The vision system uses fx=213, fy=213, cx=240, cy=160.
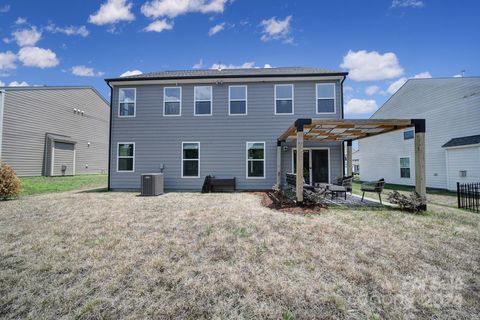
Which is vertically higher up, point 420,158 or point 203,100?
point 203,100

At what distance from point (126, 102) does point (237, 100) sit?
5866 mm

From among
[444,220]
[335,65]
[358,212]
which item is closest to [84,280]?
[358,212]

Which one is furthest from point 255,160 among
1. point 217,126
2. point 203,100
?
point 203,100

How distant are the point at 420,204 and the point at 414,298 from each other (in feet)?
16.9

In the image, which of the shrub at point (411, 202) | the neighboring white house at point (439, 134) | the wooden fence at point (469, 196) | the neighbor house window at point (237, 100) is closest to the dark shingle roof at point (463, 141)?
the neighboring white house at point (439, 134)

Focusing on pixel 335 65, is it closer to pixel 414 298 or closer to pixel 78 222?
pixel 414 298

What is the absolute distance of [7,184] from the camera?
25.9 feet

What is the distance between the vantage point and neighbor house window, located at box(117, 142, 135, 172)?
36.4ft

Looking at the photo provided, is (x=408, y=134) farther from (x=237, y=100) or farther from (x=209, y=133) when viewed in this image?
(x=209, y=133)

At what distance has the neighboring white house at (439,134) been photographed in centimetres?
1121

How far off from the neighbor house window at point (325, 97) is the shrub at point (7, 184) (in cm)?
1306

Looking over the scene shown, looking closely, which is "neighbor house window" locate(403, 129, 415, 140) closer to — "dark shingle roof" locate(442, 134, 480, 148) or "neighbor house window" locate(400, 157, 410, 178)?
"neighbor house window" locate(400, 157, 410, 178)

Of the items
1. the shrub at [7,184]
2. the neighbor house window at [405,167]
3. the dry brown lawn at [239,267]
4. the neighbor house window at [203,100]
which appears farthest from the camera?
the neighbor house window at [405,167]

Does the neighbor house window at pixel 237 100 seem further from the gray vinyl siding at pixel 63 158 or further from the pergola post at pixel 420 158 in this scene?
the gray vinyl siding at pixel 63 158
